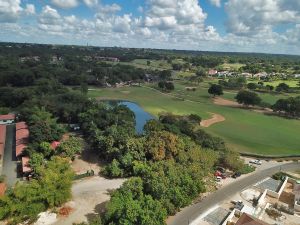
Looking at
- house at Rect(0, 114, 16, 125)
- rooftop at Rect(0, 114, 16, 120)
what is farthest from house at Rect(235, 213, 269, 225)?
rooftop at Rect(0, 114, 16, 120)

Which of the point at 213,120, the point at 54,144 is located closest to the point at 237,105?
the point at 213,120

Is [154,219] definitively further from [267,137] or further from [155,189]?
[267,137]

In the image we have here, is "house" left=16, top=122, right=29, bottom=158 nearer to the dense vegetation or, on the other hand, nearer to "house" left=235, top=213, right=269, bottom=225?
the dense vegetation

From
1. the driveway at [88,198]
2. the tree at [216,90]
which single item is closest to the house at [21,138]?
A: the driveway at [88,198]

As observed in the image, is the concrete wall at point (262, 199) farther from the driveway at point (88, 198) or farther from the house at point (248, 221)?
the driveway at point (88, 198)

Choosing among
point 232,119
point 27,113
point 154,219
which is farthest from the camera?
point 232,119

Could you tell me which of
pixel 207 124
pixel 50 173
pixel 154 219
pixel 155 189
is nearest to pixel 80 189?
pixel 50 173
